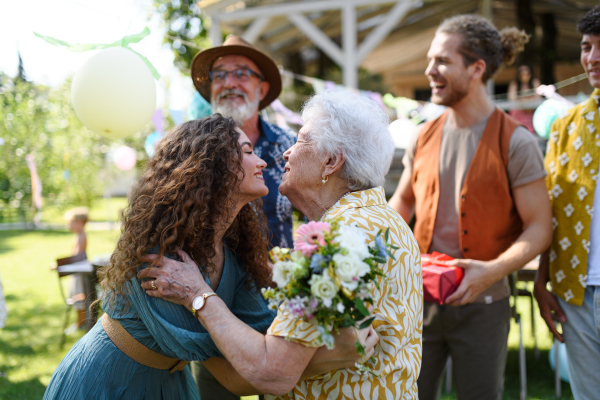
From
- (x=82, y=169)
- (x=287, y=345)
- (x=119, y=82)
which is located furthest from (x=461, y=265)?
(x=82, y=169)

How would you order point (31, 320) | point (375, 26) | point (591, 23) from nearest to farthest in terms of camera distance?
point (591, 23), point (31, 320), point (375, 26)

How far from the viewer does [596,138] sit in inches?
87.9

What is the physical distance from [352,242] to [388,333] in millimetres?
454

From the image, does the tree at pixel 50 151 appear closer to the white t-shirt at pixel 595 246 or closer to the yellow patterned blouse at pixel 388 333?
the yellow patterned blouse at pixel 388 333

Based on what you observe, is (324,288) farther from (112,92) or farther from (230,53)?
(230,53)

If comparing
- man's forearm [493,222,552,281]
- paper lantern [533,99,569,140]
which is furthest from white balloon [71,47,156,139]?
paper lantern [533,99,569,140]

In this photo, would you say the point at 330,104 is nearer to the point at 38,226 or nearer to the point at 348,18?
the point at 348,18

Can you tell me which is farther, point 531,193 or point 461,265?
point 531,193

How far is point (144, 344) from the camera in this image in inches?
63.2

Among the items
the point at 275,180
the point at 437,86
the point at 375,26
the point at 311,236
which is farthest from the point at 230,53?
the point at 375,26

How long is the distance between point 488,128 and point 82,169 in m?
16.4

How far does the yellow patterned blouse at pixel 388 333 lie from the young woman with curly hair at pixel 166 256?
1.11 ft

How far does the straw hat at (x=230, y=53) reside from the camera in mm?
2943

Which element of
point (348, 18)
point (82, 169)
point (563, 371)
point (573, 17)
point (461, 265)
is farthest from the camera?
point (82, 169)
